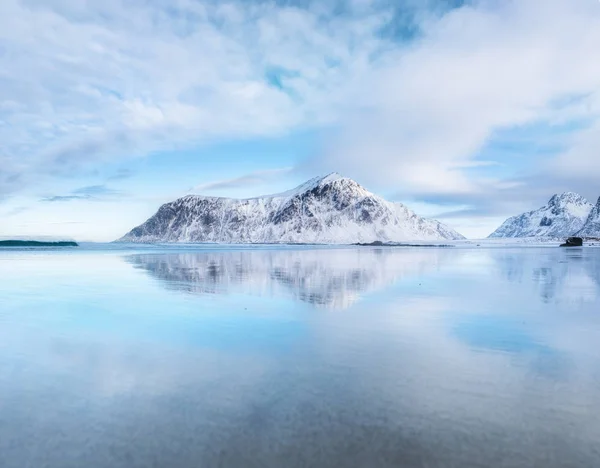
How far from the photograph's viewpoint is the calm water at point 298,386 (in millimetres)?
4926

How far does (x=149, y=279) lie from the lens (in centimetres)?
2473

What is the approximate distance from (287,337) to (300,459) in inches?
227

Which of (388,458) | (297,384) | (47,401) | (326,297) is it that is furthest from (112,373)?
(326,297)

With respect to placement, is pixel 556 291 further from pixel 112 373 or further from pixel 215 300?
pixel 112 373

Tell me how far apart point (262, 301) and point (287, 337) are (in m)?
5.87

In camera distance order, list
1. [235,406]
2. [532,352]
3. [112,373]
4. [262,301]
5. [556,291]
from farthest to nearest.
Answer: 1. [556,291]
2. [262,301]
3. [532,352]
4. [112,373]
5. [235,406]

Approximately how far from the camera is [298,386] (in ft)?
22.9

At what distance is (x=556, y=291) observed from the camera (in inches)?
760

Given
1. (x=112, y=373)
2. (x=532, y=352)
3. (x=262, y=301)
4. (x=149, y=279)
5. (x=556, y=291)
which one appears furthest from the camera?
(x=149, y=279)

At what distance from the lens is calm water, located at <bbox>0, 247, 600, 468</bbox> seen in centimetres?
493

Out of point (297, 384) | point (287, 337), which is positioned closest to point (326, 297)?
point (287, 337)

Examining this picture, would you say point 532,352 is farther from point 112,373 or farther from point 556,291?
point 556,291

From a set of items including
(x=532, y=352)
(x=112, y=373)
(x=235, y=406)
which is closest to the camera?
(x=235, y=406)

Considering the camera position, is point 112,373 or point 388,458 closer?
point 388,458
